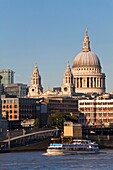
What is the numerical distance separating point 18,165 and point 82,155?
2475cm

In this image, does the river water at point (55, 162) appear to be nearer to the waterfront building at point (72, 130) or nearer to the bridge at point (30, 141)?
the bridge at point (30, 141)

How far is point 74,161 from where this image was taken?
130375mm

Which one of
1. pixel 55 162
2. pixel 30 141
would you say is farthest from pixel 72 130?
pixel 55 162

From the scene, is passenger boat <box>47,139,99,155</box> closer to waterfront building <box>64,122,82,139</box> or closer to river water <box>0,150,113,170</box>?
river water <box>0,150,113,170</box>

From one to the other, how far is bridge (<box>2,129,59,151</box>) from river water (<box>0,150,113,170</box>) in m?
11.6

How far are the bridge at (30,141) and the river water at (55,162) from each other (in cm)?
1156

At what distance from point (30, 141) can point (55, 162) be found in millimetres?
34713

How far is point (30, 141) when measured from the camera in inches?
6422

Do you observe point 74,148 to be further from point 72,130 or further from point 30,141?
point 72,130

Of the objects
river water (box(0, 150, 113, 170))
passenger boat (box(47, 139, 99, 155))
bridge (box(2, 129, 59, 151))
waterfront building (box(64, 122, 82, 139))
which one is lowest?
river water (box(0, 150, 113, 170))

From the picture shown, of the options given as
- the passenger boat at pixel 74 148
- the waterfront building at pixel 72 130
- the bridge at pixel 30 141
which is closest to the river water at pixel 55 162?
the passenger boat at pixel 74 148

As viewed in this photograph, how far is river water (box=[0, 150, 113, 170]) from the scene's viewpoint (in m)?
120

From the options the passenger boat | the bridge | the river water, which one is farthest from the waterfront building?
the river water

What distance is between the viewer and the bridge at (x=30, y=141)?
158750 millimetres
